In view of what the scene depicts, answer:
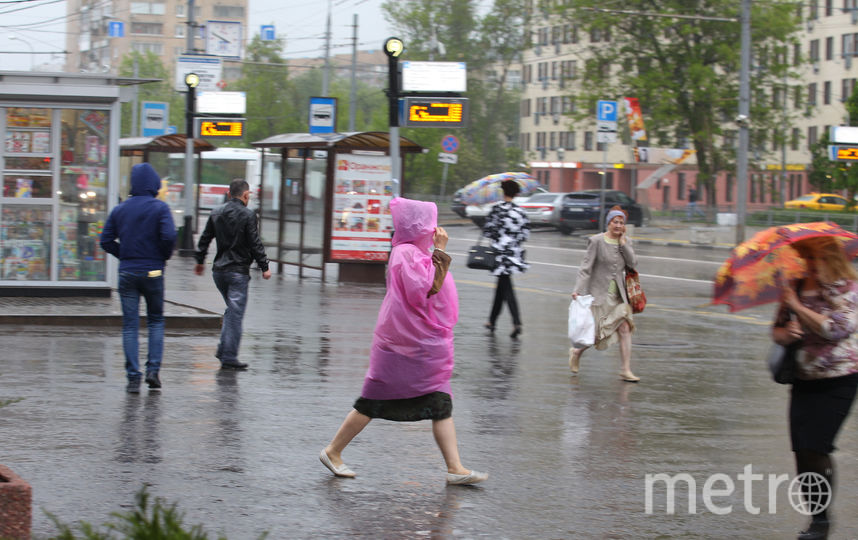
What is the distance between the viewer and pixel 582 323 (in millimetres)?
10953

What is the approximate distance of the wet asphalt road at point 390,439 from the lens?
603 centimetres

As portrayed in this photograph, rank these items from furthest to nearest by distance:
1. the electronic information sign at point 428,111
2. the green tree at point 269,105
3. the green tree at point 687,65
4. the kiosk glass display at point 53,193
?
the green tree at point 269,105
the green tree at point 687,65
the electronic information sign at point 428,111
the kiosk glass display at point 53,193

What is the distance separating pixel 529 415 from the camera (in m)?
Result: 8.98

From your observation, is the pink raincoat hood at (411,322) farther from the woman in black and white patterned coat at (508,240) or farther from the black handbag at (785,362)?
the woman in black and white patterned coat at (508,240)

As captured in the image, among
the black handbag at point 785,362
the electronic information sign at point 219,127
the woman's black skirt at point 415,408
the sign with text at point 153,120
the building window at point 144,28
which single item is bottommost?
the woman's black skirt at point 415,408

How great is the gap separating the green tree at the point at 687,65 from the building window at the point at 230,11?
90308mm

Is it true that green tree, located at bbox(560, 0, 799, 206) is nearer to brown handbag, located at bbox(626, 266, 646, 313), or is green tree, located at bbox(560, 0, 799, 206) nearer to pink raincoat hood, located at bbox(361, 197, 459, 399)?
brown handbag, located at bbox(626, 266, 646, 313)

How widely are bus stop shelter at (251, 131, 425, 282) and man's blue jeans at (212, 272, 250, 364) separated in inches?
380

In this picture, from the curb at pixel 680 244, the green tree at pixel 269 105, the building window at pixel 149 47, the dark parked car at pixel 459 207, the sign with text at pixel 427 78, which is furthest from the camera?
the building window at pixel 149 47

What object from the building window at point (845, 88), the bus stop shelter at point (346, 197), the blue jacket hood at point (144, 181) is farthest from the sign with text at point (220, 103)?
the building window at point (845, 88)

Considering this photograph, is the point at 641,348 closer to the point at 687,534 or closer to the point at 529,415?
the point at 529,415

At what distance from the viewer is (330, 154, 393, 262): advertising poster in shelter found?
20.3 meters

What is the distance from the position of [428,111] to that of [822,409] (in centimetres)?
977

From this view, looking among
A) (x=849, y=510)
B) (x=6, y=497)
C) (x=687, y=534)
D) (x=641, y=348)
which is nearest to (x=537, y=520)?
(x=687, y=534)
